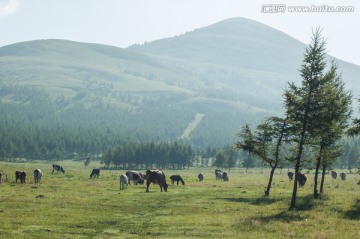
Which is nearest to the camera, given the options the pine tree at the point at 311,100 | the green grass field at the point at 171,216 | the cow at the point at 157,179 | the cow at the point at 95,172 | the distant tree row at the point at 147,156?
the green grass field at the point at 171,216

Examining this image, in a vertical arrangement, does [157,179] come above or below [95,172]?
above

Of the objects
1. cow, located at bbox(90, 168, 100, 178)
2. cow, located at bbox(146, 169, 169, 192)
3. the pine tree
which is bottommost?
cow, located at bbox(90, 168, 100, 178)

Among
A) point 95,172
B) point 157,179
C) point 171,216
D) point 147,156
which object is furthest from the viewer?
point 147,156

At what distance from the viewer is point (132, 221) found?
3212 centimetres

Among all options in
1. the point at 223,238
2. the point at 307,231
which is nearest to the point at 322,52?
the point at 307,231

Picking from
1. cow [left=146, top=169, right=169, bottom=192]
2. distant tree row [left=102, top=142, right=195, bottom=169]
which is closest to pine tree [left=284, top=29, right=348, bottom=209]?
cow [left=146, top=169, right=169, bottom=192]

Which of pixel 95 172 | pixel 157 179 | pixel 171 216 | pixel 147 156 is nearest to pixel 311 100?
pixel 171 216

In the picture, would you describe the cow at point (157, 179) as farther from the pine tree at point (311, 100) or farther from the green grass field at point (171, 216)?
the pine tree at point (311, 100)

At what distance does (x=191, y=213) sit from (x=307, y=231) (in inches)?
450

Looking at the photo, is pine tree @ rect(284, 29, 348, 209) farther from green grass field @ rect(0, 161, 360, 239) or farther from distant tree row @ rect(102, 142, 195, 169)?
distant tree row @ rect(102, 142, 195, 169)

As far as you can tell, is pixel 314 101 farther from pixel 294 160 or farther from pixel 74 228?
pixel 74 228

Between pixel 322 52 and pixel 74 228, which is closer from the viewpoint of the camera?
pixel 74 228

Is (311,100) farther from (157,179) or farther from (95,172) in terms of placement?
(95,172)

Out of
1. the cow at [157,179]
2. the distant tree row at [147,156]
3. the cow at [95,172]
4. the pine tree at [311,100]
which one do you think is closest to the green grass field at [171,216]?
the pine tree at [311,100]
